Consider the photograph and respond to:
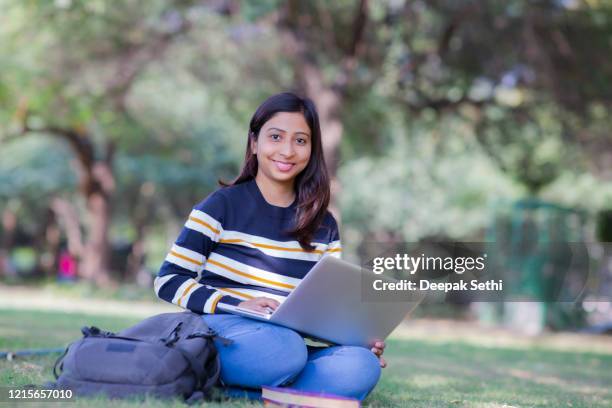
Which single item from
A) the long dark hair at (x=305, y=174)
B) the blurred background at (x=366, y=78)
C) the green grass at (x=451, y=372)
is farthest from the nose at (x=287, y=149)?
the blurred background at (x=366, y=78)

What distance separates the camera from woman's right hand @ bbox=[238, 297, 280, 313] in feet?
10.3

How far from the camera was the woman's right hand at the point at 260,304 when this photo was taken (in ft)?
10.3

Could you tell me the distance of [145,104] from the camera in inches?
784

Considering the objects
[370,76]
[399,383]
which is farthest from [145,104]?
[399,383]


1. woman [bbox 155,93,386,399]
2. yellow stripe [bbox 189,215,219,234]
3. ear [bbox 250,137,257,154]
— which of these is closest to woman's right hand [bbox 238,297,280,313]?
woman [bbox 155,93,386,399]

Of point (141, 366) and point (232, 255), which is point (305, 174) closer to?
point (232, 255)

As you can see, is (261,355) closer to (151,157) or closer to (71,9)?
(71,9)

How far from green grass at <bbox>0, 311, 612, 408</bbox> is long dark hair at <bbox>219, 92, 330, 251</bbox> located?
0.81m

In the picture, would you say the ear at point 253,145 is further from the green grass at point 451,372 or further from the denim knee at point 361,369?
the green grass at point 451,372

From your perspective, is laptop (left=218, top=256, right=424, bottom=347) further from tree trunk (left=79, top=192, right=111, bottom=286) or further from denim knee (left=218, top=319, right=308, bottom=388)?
tree trunk (left=79, top=192, right=111, bottom=286)

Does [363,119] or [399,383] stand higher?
[363,119]

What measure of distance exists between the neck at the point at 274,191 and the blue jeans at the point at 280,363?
1.95 feet

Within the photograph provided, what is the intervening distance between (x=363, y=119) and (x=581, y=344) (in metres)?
5.60

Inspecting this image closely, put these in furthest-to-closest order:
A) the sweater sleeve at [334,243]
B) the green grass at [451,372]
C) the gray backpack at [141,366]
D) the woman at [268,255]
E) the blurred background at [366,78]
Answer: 1. the blurred background at [366,78]
2. the green grass at [451,372]
3. the sweater sleeve at [334,243]
4. the woman at [268,255]
5. the gray backpack at [141,366]
